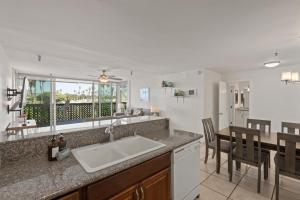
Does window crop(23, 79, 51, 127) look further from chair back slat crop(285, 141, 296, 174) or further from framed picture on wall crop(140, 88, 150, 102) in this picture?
chair back slat crop(285, 141, 296, 174)

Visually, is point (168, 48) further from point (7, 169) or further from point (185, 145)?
point (7, 169)

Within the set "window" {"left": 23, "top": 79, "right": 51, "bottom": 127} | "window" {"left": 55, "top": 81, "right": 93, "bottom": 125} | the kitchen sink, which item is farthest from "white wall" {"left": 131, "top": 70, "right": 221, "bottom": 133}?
"window" {"left": 23, "top": 79, "right": 51, "bottom": 127}

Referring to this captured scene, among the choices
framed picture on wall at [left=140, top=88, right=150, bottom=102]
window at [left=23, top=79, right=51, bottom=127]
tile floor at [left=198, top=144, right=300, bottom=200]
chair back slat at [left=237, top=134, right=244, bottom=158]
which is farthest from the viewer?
framed picture on wall at [left=140, top=88, right=150, bottom=102]

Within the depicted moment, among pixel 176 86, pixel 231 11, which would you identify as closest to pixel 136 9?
pixel 231 11

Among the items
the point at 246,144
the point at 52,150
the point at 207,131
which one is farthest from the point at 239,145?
the point at 52,150

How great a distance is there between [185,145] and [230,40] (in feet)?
5.86

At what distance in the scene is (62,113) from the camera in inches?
286

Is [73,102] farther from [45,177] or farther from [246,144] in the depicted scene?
[246,144]

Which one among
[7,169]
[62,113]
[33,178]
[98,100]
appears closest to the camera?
[33,178]

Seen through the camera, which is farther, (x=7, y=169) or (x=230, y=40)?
(x=230, y=40)

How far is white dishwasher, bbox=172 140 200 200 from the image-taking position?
1.69 metres

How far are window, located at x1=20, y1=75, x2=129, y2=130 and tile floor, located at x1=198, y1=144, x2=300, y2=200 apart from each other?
5.52m

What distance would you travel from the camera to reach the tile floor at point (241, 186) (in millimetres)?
2129

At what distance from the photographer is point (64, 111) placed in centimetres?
733
